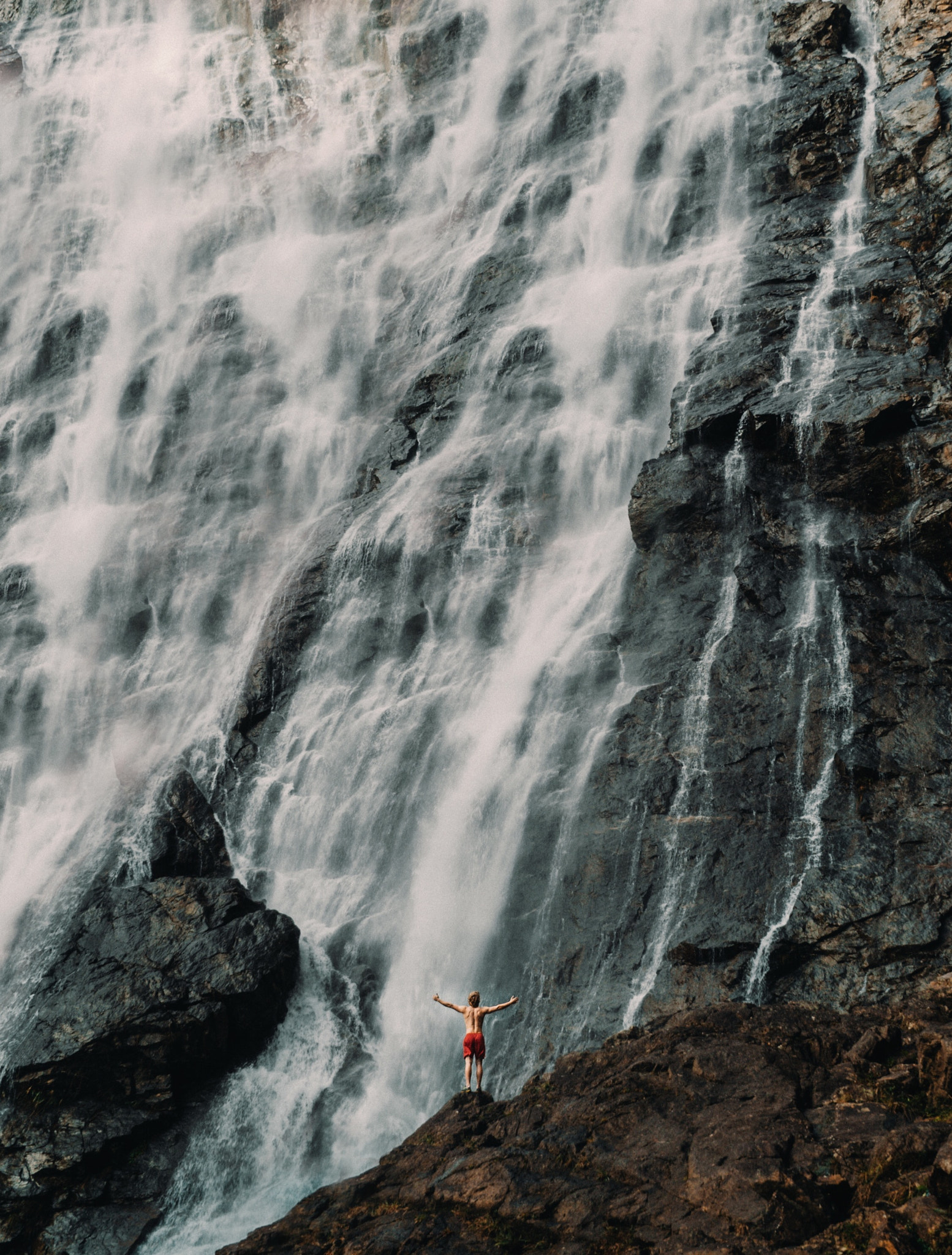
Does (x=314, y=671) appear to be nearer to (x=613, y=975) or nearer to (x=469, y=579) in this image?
(x=469, y=579)

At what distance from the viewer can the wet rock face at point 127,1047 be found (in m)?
14.7

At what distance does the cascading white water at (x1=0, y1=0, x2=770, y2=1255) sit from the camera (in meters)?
17.3

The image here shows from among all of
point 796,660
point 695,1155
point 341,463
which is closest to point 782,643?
point 796,660

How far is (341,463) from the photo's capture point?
28094 millimetres

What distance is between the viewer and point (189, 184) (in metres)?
40.5

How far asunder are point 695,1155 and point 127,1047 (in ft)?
34.4

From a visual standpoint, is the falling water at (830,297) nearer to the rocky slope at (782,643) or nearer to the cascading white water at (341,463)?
the rocky slope at (782,643)

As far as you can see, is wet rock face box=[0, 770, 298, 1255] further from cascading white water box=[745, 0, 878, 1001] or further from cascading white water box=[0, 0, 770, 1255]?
cascading white water box=[745, 0, 878, 1001]

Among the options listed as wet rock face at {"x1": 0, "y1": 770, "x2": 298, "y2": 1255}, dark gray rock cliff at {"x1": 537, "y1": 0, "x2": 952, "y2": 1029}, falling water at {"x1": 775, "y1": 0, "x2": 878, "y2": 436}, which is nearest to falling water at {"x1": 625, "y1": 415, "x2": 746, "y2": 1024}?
dark gray rock cliff at {"x1": 537, "y1": 0, "x2": 952, "y2": 1029}

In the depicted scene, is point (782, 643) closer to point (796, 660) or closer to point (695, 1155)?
point (796, 660)

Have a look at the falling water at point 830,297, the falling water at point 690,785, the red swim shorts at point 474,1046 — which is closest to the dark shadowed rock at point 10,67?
the falling water at point 830,297

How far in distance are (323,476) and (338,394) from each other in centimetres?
358

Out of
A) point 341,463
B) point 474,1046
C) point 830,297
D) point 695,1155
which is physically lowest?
point 474,1046

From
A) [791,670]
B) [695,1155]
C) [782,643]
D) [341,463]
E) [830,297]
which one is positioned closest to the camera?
[695,1155]
